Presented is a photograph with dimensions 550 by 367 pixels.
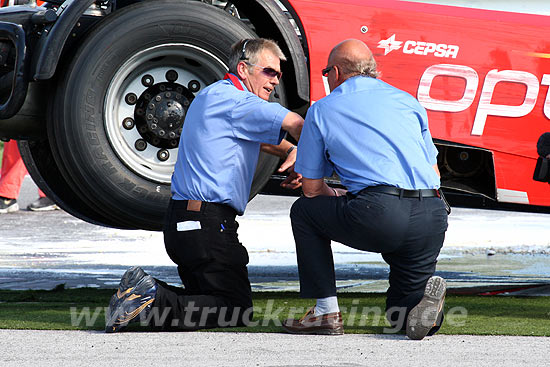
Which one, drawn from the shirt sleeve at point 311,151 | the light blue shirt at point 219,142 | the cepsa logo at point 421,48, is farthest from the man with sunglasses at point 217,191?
the cepsa logo at point 421,48

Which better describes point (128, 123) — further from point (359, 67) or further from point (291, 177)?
point (359, 67)

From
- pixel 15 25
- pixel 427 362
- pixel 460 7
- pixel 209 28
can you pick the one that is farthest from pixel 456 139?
pixel 15 25

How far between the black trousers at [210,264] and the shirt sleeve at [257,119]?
332 millimetres

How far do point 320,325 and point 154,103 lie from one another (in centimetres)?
136

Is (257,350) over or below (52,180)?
below

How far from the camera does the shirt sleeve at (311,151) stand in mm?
4344

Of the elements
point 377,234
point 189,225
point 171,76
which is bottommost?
point 189,225

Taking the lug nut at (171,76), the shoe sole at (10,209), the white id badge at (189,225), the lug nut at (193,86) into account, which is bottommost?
the shoe sole at (10,209)

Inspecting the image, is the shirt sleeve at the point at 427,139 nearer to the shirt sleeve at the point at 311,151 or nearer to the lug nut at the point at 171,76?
the shirt sleeve at the point at 311,151

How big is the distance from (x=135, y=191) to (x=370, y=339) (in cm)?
139

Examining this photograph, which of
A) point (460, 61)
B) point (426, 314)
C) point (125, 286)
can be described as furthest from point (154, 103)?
point (426, 314)

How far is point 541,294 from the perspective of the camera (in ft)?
19.1

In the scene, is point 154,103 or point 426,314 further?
point 154,103

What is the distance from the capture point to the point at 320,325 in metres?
4.34
